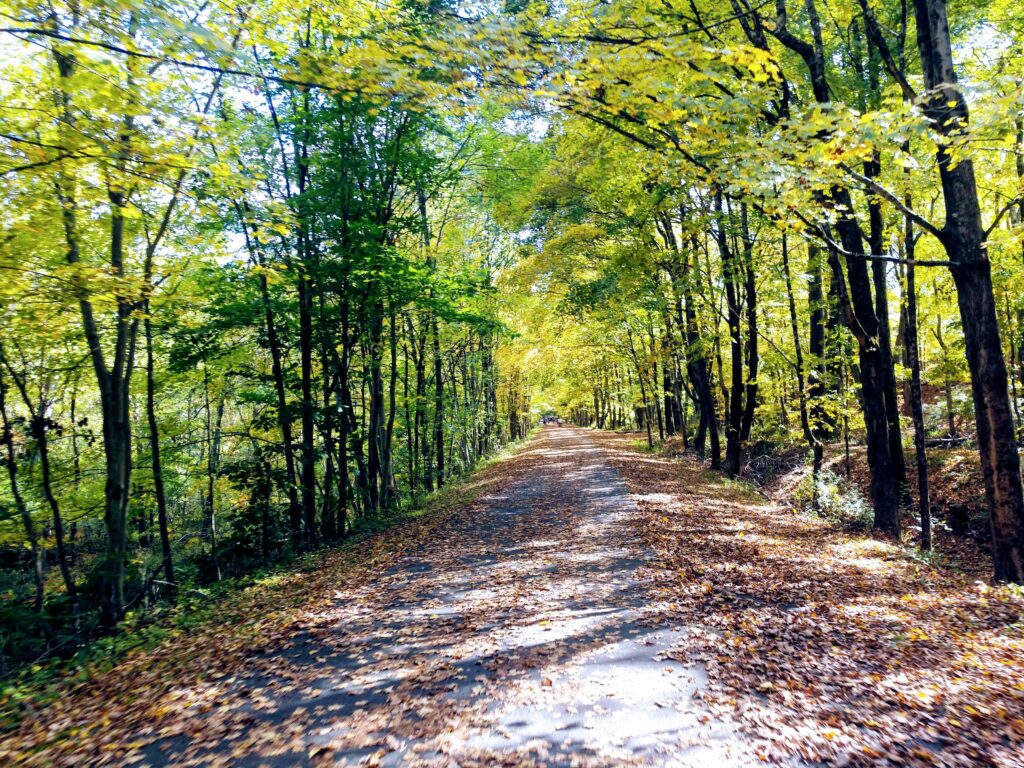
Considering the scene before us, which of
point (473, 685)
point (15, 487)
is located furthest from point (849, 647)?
point (15, 487)

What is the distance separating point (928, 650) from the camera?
14.9ft

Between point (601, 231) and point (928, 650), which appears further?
point (601, 231)

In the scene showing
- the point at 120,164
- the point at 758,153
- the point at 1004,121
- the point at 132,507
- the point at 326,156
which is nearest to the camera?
the point at 1004,121

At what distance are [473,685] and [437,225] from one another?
19.8m

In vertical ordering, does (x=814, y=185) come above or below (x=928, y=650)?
above

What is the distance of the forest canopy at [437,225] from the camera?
541 cm

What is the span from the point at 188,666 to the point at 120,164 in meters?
5.09

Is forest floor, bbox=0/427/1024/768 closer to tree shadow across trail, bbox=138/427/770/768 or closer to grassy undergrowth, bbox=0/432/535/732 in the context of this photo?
tree shadow across trail, bbox=138/427/770/768

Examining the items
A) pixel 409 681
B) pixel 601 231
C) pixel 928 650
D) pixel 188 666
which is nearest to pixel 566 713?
pixel 409 681

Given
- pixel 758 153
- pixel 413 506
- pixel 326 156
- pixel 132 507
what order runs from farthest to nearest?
1. pixel 413 506
2. pixel 132 507
3. pixel 326 156
4. pixel 758 153

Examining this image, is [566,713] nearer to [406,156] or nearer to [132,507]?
[406,156]

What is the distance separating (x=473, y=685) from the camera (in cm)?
441

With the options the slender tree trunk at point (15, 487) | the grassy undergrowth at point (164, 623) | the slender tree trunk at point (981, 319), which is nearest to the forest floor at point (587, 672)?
the grassy undergrowth at point (164, 623)

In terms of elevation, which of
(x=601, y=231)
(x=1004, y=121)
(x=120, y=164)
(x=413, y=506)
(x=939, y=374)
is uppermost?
(x=601, y=231)
